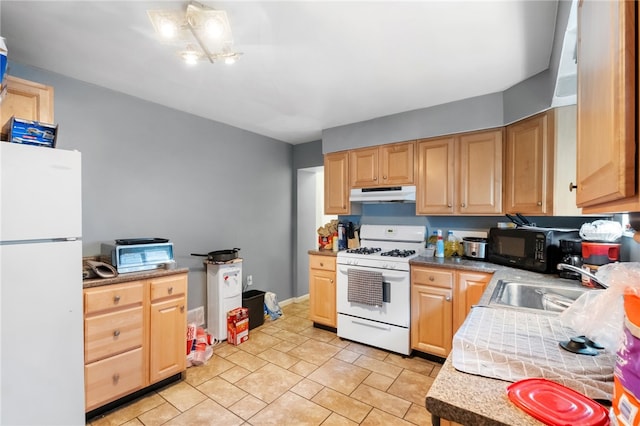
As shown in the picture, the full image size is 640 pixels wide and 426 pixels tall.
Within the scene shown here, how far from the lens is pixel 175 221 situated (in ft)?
9.55

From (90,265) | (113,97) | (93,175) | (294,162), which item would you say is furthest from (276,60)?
(294,162)

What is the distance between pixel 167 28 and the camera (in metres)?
1.53

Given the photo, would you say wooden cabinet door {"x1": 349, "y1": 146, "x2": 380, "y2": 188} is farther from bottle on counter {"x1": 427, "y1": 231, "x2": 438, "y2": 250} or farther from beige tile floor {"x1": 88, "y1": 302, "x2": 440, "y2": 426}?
beige tile floor {"x1": 88, "y1": 302, "x2": 440, "y2": 426}

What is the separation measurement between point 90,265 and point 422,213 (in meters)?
2.87

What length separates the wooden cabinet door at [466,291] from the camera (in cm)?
235

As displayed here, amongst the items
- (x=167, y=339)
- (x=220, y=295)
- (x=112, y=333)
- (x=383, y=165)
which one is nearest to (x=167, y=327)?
(x=167, y=339)

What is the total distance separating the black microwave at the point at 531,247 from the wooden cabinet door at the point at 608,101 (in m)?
1.53

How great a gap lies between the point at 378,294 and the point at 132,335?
2038mm

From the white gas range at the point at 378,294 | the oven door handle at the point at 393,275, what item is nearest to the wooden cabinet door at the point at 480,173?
the white gas range at the point at 378,294

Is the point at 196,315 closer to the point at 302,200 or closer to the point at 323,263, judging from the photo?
the point at 323,263

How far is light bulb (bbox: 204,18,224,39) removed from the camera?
4.91ft

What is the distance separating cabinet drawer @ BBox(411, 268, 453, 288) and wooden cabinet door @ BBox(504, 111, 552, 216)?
0.79m

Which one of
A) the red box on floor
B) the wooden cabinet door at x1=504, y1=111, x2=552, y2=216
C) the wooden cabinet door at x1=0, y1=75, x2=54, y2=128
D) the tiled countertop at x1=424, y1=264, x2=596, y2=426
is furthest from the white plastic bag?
the wooden cabinet door at x1=0, y1=75, x2=54, y2=128

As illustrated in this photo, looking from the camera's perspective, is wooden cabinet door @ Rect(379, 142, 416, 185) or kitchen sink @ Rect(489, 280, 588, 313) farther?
wooden cabinet door @ Rect(379, 142, 416, 185)
